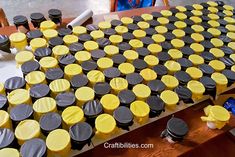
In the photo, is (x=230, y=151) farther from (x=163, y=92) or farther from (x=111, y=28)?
(x=111, y=28)

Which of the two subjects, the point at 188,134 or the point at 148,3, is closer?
the point at 188,134

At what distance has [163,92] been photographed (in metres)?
0.79

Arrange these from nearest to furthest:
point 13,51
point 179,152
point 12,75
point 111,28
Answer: point 179,152
point 12,75
point 13,51
point 111,28

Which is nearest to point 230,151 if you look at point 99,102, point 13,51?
point 99,102

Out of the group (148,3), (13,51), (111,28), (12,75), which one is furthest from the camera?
(148,3)

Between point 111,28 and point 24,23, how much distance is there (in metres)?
0.36

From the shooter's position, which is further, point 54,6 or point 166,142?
point 54,6

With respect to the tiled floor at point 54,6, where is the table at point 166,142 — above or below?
above

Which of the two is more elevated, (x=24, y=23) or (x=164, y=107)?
(x=24, y=23)

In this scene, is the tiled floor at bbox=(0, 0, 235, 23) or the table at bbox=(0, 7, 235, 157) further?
the tiled floor at bbox=(0, 0, 235, 23)

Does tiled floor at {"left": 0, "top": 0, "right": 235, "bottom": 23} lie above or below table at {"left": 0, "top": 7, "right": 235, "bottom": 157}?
below

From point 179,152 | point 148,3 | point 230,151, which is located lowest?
point 230,151

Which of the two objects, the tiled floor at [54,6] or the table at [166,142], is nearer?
the table at [166,142]

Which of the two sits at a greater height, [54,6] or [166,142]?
[166,142]
